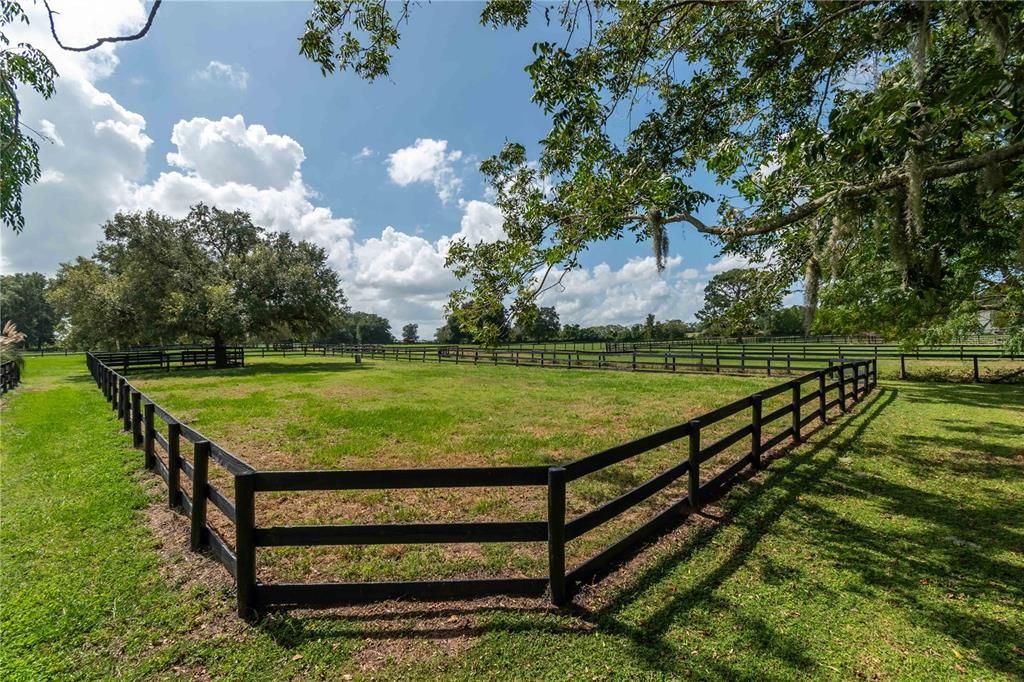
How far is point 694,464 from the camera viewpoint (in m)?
5.07

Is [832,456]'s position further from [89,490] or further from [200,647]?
[89,490]

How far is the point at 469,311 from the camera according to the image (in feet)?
17.0

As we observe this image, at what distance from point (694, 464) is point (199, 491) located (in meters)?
5.16

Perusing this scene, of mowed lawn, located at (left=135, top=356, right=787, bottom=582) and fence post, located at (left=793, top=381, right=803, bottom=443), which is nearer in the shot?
mowed lawn, located at (left=135, top=356, right=787, bottom=582)

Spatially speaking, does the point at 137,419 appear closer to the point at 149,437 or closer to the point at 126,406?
the point at 149,437

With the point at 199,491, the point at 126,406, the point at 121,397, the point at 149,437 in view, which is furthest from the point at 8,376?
the point at 199,491

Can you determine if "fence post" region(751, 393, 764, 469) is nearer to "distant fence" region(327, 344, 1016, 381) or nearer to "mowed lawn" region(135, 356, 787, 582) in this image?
"mowed lawn" region(135, 356, 787, 582)

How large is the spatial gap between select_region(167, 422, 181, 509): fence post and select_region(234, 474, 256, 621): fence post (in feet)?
7.46

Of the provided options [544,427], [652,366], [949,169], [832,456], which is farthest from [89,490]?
[652,366]

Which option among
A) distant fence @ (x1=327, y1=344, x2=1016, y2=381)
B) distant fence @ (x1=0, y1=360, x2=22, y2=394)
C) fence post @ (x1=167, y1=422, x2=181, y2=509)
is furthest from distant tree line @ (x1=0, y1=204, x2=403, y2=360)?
fence post @ (x1=167, y1=422, x2=181, y2=509)

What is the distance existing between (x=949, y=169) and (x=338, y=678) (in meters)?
5.56

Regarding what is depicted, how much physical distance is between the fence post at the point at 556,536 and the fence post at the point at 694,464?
2.31 meters

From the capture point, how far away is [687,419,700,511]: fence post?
4.99 meters

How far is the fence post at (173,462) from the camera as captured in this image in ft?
16.3
